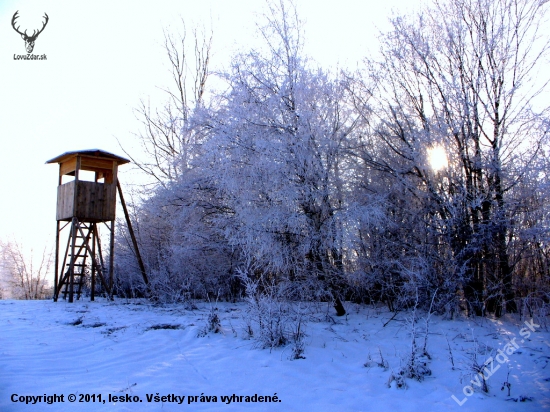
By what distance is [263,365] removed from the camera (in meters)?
5.65

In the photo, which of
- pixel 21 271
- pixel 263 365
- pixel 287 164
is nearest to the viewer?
pixel 263 365

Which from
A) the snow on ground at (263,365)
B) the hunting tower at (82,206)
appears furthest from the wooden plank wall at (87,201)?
the snow on ground at (263,365)

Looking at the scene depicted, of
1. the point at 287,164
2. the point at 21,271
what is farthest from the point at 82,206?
the point at 21,271

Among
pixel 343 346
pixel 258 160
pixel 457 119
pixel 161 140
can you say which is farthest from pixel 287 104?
pixel 161 140

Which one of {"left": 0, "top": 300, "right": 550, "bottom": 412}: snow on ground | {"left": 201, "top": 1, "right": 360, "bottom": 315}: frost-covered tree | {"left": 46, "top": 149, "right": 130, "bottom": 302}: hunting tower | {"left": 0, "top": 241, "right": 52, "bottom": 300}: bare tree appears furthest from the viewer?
{"left": 0, "top": 241, "right": 52, "bottom": 300}: bare tree

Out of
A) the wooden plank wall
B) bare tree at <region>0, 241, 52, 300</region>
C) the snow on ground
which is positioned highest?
the wooden plank wall

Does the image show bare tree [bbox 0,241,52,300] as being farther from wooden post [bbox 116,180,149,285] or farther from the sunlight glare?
the sunlight glare

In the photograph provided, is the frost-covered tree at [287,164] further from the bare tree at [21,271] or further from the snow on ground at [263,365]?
the bare tree at [21,271]

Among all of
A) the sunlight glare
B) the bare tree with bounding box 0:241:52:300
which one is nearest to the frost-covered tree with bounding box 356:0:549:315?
the sunlight glare

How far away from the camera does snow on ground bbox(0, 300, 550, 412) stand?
14.8ft

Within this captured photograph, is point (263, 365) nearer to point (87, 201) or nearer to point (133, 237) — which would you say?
point (133, 237)

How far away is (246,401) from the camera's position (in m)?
4.57

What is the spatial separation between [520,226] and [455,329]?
228 cm

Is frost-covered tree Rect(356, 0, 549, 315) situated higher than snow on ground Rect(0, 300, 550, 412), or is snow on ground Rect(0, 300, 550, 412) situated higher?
frost-covered tree Rect(356, 0, 549, 315)
